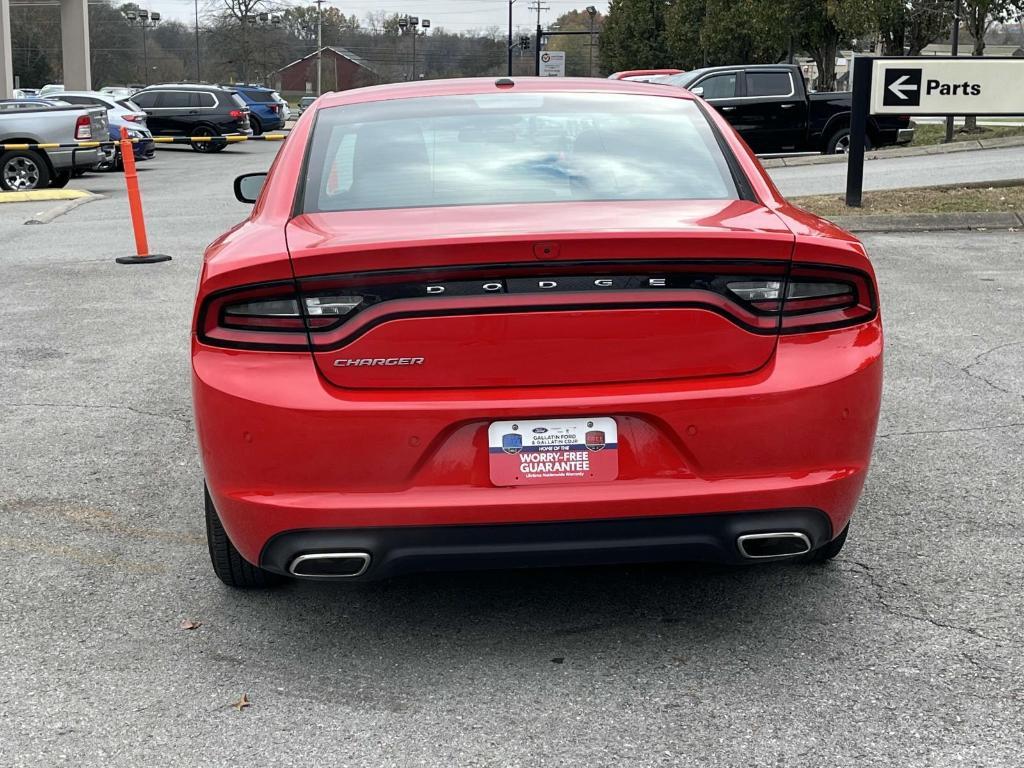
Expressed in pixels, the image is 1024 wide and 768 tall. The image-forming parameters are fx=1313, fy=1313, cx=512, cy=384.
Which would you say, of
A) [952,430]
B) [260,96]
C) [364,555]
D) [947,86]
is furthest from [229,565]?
[260,96]

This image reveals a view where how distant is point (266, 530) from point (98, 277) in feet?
26.9

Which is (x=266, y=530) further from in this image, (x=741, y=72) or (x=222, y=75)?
(x=222, y=75)

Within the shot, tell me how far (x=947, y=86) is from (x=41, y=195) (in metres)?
12.4

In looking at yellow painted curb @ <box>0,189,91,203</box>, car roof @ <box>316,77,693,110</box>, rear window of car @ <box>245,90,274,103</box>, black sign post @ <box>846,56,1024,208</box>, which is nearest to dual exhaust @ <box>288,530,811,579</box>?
car roof @ <box>316,77,693,110</box>

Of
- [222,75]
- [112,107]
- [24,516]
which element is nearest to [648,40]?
[112,107]

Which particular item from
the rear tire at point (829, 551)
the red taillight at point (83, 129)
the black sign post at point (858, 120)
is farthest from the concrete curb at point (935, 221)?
the red taillight at point (83, 129)

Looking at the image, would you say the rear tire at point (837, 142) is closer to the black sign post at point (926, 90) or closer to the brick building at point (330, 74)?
the black sign post at point (926, 90)

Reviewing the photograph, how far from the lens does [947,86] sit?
14.5 meters

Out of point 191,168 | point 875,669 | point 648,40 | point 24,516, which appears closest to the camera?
point 875,669

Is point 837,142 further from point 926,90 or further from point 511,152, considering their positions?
point 511,152

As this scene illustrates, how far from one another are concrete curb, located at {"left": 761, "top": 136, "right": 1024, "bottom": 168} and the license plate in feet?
61.2

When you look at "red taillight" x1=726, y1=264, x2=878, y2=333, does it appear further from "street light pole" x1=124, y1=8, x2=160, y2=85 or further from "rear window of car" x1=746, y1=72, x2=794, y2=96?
"street light pole" x1=124, y1=8, x2=160, y2=85

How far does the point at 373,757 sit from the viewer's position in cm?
303

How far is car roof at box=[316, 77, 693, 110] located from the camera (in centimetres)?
462
